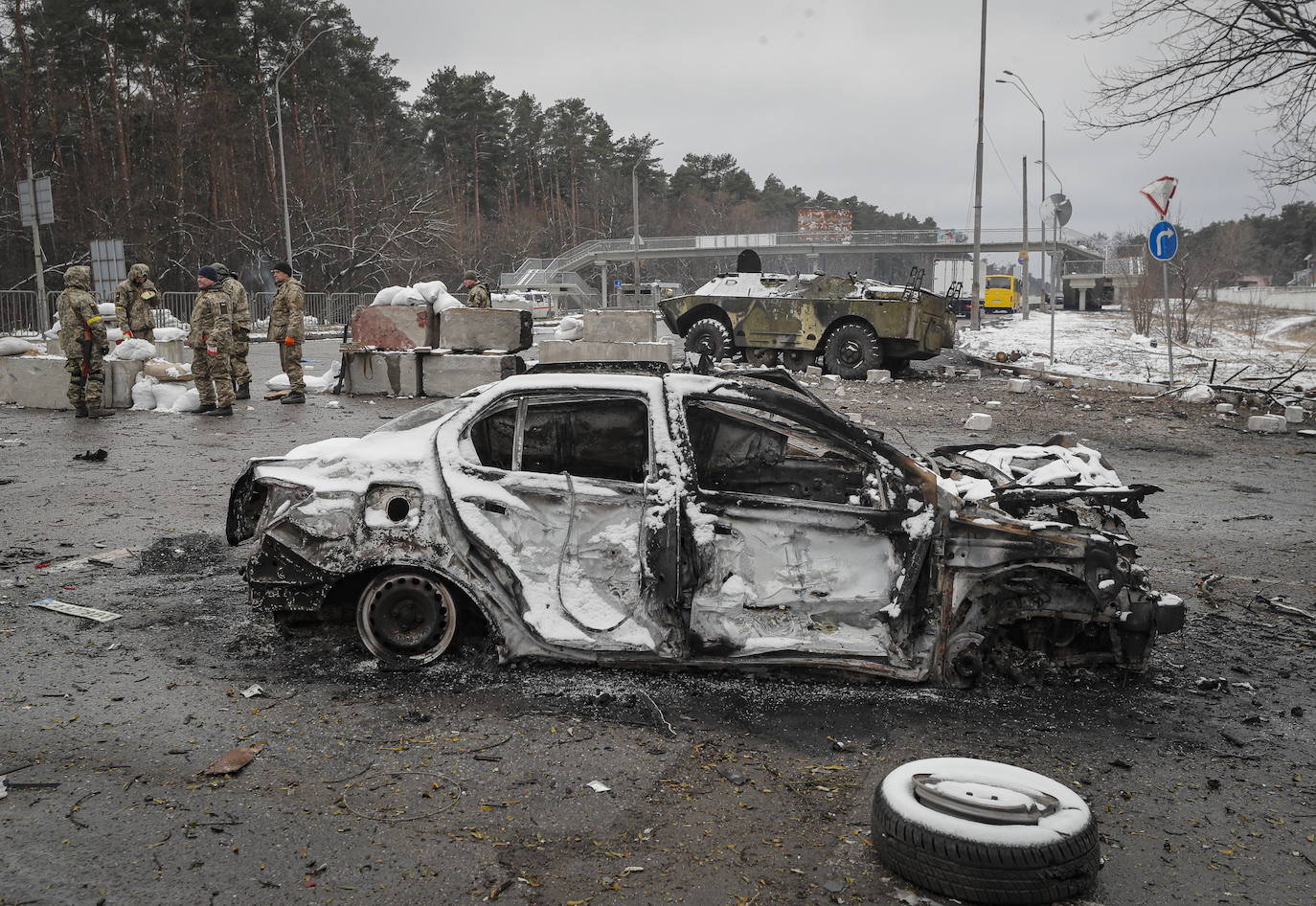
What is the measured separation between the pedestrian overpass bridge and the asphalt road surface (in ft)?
183

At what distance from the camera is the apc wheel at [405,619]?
4.45 metres

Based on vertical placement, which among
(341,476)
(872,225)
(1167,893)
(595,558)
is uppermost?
(872,225)

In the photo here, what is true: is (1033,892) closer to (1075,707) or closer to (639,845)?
(639,845)

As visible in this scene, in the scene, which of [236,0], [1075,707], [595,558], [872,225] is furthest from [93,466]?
[872,225]

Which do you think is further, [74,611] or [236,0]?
[236,0]

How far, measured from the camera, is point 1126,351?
23.5 metres

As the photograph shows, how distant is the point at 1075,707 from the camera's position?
163 inches

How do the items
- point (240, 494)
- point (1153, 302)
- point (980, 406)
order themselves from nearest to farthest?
point (240, 494), point (980, 406), point (1153, 302)

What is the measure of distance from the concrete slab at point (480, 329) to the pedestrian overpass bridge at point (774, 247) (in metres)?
44.9

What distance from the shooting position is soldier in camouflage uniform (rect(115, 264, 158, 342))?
16.1 metres

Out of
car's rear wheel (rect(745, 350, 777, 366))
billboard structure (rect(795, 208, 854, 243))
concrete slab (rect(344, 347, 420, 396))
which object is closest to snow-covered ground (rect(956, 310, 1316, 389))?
car's rear wheel (rect(745, 350, 777, 366))

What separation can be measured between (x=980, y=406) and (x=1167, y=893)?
1275 cm

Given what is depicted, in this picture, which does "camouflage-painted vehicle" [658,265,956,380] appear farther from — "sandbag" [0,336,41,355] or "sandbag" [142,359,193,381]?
"sandbag" [0,336,41,355]

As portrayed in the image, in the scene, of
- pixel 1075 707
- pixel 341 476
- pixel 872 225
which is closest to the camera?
pixel 1075 707
